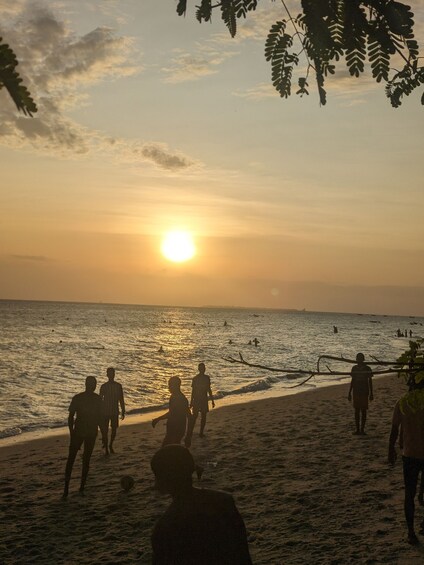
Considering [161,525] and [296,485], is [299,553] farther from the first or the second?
[161,525]

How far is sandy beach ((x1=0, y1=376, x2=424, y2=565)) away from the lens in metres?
7.51

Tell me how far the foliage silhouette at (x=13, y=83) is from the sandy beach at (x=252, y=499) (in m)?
7.08

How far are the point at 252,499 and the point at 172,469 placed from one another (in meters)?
7.35

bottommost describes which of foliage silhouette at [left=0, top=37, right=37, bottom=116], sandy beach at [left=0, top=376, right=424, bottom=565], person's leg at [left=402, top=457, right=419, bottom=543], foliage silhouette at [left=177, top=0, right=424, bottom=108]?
sandy beach at [left=0, top=376, right=424, bottom=565]

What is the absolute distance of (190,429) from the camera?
13.4 m

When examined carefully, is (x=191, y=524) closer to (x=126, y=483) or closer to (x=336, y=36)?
(x=336, y=36)

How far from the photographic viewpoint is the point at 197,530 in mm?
2711

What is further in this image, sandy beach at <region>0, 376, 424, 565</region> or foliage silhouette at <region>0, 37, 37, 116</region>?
sandy beach at <region>0, 376, 424, 565</region>

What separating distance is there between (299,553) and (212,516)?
530cm

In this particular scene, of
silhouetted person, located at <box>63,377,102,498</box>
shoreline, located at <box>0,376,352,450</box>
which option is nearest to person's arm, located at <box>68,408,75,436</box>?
silhouetted person, located at <box>63,377,102,498</box>

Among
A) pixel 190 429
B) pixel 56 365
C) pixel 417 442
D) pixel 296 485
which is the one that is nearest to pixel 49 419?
pixel 190 429

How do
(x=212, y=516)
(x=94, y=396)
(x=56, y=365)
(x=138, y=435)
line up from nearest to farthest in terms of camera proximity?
1. (x=212, y=516)
2. (x=94, y=396)
3. (x=138, y=435)
4. (x=56, y=365)

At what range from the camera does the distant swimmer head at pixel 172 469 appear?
2822mm

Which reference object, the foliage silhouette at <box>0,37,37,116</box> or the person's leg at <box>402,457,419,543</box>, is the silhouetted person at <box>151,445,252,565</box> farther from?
the person's leg at <box>402,457,419,543</box>
